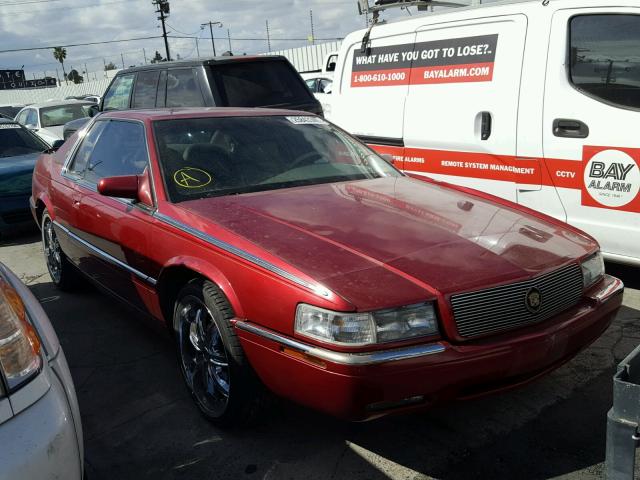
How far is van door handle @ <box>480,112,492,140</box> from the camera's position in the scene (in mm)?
4805

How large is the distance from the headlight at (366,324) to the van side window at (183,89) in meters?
5.34

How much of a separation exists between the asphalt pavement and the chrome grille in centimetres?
34

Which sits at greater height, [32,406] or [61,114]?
[61,114]

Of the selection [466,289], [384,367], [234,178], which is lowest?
[384,367]

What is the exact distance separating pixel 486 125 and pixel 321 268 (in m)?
2.89

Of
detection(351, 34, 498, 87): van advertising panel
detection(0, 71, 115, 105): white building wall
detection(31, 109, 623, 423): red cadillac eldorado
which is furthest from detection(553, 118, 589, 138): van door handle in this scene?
detection(0, 71, 115, 105): white building wall

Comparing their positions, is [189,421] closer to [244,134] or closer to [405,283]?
[405,283]

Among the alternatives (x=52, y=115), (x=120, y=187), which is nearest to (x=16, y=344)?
(x=120, y=187)

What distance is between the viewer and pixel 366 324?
7.47ft

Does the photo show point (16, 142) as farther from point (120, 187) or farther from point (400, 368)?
point (400, 368)

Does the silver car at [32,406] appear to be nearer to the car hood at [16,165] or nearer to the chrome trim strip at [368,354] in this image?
the chrome trim strip at [368,354]

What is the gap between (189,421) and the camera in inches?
120

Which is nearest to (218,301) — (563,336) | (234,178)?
(234,178)

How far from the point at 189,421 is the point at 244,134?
1.71 metres
